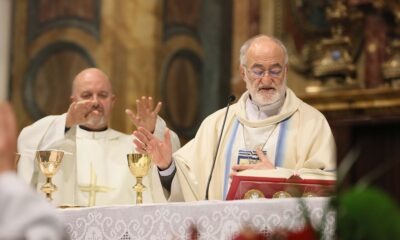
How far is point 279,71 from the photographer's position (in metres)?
5.84

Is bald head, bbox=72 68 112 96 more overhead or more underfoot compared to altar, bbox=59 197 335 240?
more overhead

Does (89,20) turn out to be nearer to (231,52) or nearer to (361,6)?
(231,52)

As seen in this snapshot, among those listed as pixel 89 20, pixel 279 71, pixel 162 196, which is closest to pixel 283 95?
pixel 279 71

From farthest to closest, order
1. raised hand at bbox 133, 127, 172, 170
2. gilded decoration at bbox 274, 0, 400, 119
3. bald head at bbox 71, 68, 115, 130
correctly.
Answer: gilded decoration at bbox 274, 0, 400, 119 < bald head at bbox 71, 68, 115, 130 < raised hand at bbox 133, 127, 172, 170

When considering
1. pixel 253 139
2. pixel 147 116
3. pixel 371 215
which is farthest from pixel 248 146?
pixel 371 215

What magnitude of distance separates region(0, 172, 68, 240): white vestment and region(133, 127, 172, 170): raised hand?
128 inches

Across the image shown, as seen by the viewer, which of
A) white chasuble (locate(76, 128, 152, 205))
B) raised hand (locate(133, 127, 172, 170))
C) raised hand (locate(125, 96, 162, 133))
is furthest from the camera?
white chasuble (locate(76, 128, 152, 205))

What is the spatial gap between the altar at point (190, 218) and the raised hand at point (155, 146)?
68cm

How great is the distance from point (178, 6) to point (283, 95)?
14.7 feet

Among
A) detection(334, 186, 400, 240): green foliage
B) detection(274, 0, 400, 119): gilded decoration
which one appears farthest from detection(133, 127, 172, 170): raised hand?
detection(274, 0, 400, 119): gilded decoration

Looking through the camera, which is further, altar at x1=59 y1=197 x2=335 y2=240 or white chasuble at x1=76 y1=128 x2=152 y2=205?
white chasuble at x1=76 y1=128 x2=152 y2=205

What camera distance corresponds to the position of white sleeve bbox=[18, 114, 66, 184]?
20.5 ft

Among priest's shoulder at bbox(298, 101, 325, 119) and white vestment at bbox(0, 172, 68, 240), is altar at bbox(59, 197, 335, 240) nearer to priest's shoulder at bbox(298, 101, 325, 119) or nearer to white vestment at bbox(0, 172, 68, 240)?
priest's shoulder at bbox(298, 101, 325, 119)

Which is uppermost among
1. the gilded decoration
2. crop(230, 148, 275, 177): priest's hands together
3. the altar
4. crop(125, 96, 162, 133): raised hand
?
the gilded decoration
